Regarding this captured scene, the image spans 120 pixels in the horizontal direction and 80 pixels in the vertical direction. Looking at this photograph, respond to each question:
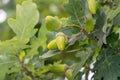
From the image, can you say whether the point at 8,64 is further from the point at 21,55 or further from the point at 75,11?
the point at 75,11

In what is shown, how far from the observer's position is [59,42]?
126 centimetres

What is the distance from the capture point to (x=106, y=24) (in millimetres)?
1318

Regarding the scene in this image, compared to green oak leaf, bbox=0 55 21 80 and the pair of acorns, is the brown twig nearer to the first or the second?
green oak leaf, bbox=0 55 21 80

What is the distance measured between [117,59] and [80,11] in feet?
0.69

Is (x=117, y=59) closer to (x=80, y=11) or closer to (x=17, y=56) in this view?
(x=80, y=11)

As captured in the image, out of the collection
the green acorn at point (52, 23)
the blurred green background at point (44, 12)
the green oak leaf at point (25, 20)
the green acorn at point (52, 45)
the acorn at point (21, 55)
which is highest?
the blurred green background at point (44, 12)

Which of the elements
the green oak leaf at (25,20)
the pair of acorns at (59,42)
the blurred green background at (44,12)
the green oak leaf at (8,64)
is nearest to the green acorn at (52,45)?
the pair of acorns at (59,42)

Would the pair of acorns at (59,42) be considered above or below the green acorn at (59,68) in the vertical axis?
above

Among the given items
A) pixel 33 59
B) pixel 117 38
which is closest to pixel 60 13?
pixel 33 59

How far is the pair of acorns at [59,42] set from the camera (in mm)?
1255

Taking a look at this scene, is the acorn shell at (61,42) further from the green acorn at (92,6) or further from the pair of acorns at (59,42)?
the green acorn at (92,6)

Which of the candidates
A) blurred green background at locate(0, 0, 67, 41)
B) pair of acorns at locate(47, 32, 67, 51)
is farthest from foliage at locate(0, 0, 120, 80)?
blurred green background at locate(0, 0, 67, 41)

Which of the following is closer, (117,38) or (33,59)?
(117,38)

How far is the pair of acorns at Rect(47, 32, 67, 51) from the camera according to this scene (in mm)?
1255
